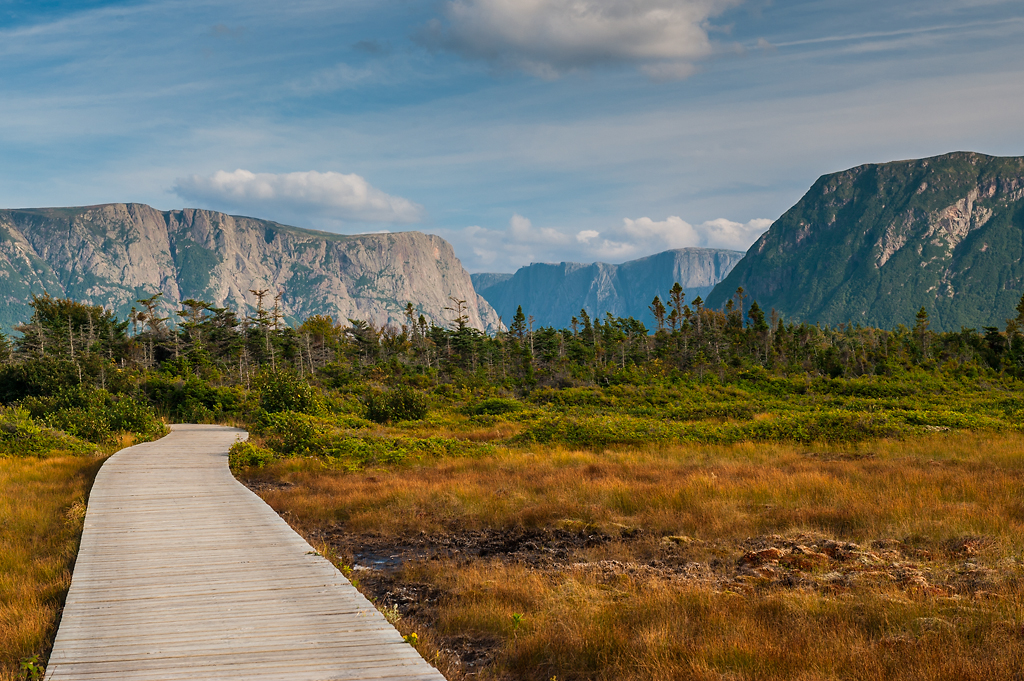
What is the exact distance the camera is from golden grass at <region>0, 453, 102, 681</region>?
629 cm

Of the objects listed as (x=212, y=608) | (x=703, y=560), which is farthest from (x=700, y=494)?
(x=212, y=608)

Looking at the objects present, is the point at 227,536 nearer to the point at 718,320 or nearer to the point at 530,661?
the point at 530,661

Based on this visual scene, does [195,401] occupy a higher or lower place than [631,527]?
higher

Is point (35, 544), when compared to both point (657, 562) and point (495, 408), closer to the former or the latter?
point (657, 562)

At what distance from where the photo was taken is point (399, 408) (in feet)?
96.9

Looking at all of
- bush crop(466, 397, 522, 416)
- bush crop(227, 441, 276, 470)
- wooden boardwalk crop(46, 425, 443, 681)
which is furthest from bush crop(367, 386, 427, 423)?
wooden boardwalk crop(46, 425, 443, 681)

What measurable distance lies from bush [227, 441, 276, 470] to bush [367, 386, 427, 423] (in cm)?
1077

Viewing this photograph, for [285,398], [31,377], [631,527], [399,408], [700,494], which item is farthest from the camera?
[31,377]

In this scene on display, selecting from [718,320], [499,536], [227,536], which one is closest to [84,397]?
[227,536]

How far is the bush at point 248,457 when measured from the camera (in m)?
17.4

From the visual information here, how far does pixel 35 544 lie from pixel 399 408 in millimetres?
19453

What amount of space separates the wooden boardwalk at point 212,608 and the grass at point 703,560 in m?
0.81

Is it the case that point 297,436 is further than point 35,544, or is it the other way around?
point 297,436

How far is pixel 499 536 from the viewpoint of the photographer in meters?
10.8
